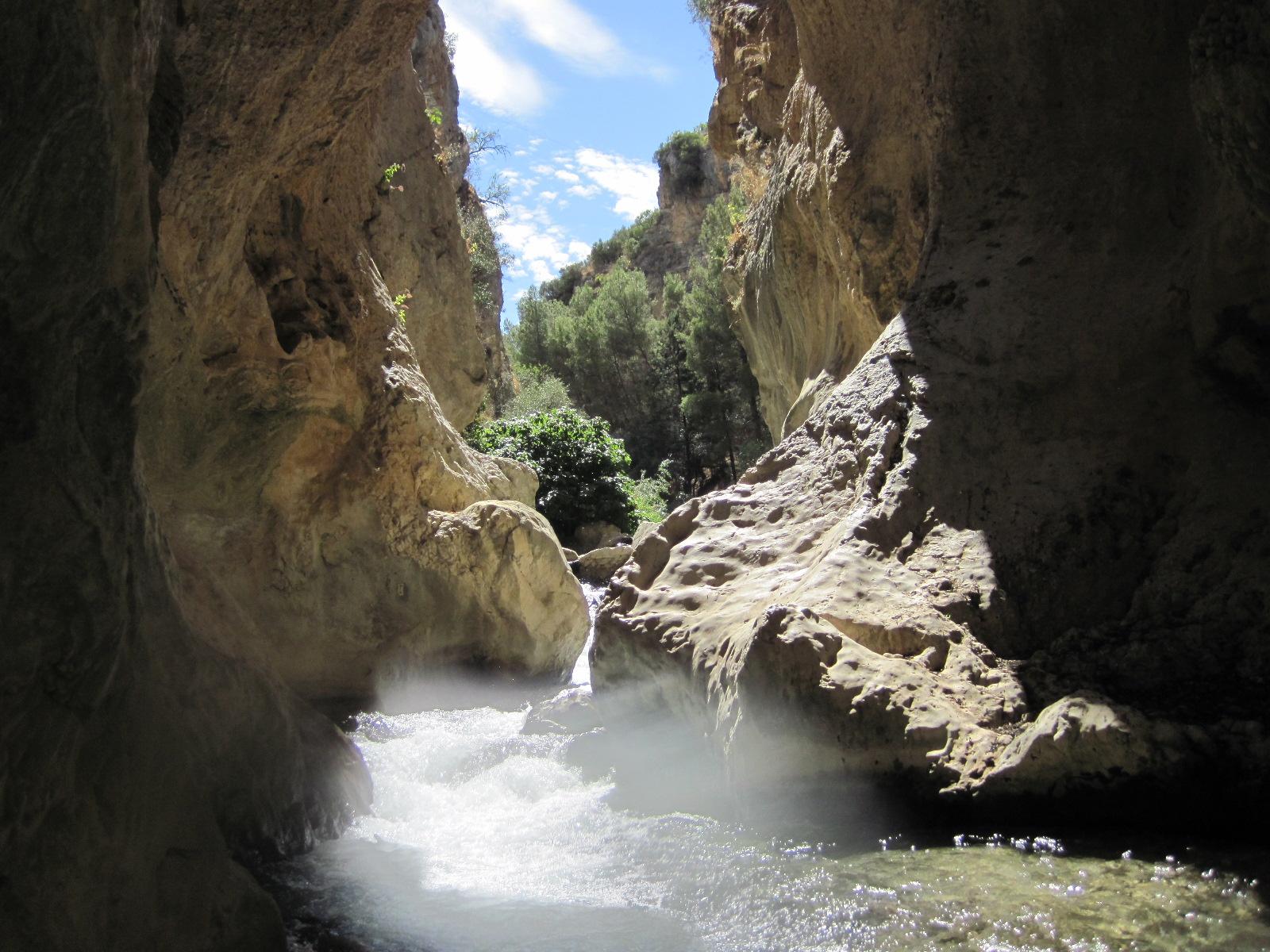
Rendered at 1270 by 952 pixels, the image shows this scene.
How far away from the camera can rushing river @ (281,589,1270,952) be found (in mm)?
3275

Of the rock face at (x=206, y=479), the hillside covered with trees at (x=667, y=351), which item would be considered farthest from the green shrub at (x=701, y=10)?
the hillside covered with trees at (x=667, y=351)

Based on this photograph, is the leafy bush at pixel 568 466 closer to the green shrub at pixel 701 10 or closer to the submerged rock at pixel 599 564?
the submerged rock at pixel 599 564

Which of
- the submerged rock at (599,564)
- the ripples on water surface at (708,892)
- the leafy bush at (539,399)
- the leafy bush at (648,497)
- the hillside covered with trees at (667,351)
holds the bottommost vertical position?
the ripples on water surface at (708,892)

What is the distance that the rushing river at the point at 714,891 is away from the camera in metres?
3.28

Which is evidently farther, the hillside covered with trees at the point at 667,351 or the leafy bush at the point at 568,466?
the hillside covered with trees at the point at 667,351

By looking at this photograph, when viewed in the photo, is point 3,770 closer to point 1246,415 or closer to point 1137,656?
point 1137,656

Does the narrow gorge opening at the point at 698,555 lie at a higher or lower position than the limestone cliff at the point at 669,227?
lower

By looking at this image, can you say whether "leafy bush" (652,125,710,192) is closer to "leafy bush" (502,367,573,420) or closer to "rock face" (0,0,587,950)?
"leafy bush" (502,367,573,420)

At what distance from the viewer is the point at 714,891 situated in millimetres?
4027

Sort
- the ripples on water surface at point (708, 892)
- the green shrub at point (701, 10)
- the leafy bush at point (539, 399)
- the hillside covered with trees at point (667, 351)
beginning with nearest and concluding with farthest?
the ripples on water surface at point (708, 892) < the green shrub at point (701, 10) < the leafy bush at point (539, 399) < the hillside covered with trees at point (667, 351)

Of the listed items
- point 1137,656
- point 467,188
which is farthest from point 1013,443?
point 467,188

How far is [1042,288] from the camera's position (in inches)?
222

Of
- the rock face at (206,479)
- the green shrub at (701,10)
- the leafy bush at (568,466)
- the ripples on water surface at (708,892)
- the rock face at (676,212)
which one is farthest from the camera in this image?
the rock face at (676,212)

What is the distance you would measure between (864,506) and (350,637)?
522 cm
